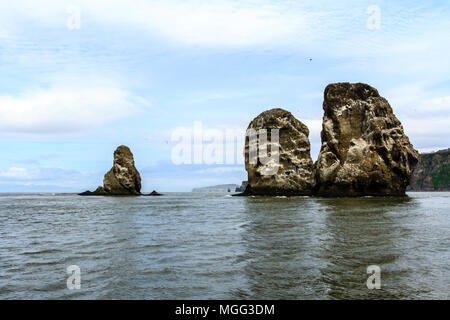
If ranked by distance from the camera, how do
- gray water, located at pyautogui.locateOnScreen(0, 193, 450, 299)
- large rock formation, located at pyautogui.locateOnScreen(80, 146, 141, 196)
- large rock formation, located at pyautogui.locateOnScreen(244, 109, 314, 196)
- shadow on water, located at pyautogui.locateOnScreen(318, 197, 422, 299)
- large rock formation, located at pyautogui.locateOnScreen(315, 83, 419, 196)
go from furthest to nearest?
large rock formation, located at pyautogui.locateOnScreen(80, 146, 141, 196) → large rock formation, located at pyautogui.locateOnScreen(244, 109, 314, 196) → large rock formation, located at pyautogui.locateOnScreen(315, 83, 419, 196) → gray water, located at pyautogui.locateOnScreen(0, 193, 450, 299) → shadow on water, located at pyautogui.locateOnScreen(318, 197, 422, 299)

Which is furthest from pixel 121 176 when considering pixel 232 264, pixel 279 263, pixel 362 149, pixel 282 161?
pixel 279 263

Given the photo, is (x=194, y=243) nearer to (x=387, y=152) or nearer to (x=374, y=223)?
(x=374, y=223)

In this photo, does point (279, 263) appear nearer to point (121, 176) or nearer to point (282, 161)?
point (282, 161)

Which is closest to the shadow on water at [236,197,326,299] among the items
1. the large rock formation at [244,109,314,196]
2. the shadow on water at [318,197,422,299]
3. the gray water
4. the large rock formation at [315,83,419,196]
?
the gray water

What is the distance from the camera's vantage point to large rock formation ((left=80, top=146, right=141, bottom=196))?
343 ft

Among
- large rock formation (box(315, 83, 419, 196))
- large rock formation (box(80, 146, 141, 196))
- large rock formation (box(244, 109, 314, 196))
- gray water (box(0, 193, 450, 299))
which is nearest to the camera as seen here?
gray water (box(0, 193, 450, 299))

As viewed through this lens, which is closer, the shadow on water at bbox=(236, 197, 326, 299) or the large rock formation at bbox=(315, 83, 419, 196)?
the shadow on water at bbox=(236, 197, 326, 299)

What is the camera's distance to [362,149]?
64.4 metres

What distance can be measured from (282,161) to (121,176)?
48.0m

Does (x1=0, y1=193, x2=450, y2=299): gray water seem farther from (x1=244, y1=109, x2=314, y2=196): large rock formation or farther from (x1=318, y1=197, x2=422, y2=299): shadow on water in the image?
(x1=244, y1=109, x2=314, y2=196): large rock formation

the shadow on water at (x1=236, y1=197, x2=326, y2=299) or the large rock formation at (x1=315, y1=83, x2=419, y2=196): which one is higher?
the large rock formation at (x1=315, y1=83, x2=419, y2=196)

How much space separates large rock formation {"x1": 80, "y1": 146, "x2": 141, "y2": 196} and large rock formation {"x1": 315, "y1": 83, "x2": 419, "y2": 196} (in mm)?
58202

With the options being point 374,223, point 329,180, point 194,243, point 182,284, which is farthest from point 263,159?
point 182,284
